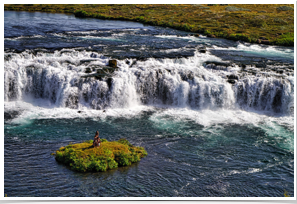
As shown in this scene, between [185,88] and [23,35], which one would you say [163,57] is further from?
[23,35]

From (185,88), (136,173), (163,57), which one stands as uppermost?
(163,57)

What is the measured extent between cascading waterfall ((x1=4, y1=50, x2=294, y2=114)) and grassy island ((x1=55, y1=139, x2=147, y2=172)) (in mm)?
11597

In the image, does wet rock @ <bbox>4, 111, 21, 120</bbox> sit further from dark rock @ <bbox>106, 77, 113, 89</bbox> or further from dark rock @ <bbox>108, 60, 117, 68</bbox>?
dark rock @ <bbox>108, 60, 117, 68</bbox>

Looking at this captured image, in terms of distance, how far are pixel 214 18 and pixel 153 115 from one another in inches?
2310

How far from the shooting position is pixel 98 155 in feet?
80.0

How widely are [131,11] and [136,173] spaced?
7908cm

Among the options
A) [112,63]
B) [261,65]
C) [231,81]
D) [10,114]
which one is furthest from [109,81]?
[261,65]

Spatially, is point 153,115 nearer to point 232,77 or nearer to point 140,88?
point 140,88

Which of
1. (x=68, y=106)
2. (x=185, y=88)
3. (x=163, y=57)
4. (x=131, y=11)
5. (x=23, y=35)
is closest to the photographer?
(x=68, y=106)

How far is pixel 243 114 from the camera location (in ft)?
122

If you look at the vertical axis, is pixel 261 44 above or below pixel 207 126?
above

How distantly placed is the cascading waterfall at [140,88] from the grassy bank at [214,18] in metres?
Answer: 27.1

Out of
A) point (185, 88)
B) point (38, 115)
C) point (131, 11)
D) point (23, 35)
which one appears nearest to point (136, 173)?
point (38, 115)

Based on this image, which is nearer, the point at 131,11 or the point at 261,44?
the point at 261,44
